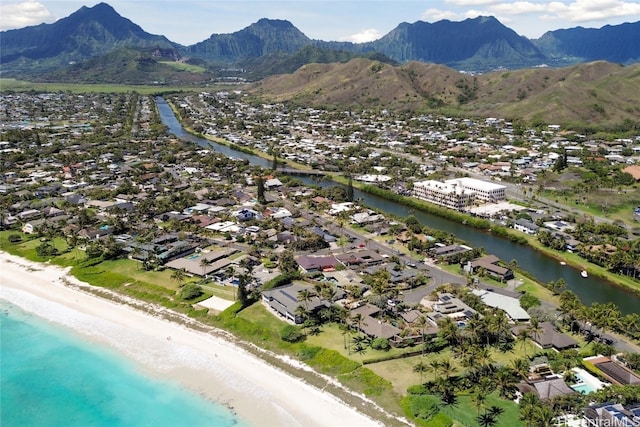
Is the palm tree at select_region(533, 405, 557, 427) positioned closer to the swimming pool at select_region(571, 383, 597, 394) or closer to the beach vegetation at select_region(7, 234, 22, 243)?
the swimming pool at select_region(571, 383, 597, 394)

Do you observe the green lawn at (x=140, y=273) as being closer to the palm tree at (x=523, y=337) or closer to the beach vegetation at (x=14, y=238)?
the beach vegetation at (x=14, y=238)

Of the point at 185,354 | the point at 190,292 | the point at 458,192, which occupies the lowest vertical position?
the point at 185,354

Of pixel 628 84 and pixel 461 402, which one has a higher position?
pixel 628 84

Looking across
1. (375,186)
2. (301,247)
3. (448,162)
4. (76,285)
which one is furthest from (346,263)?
(448,162)

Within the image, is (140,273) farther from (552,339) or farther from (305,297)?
(552,339)

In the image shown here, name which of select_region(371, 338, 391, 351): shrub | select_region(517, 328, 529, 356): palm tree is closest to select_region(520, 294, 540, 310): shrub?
select_region(517, 328, 529, 356): palm tree

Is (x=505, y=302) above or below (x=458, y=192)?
below

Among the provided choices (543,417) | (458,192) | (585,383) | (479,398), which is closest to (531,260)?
(458,192)

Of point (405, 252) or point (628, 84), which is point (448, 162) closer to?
point (405, 252)
